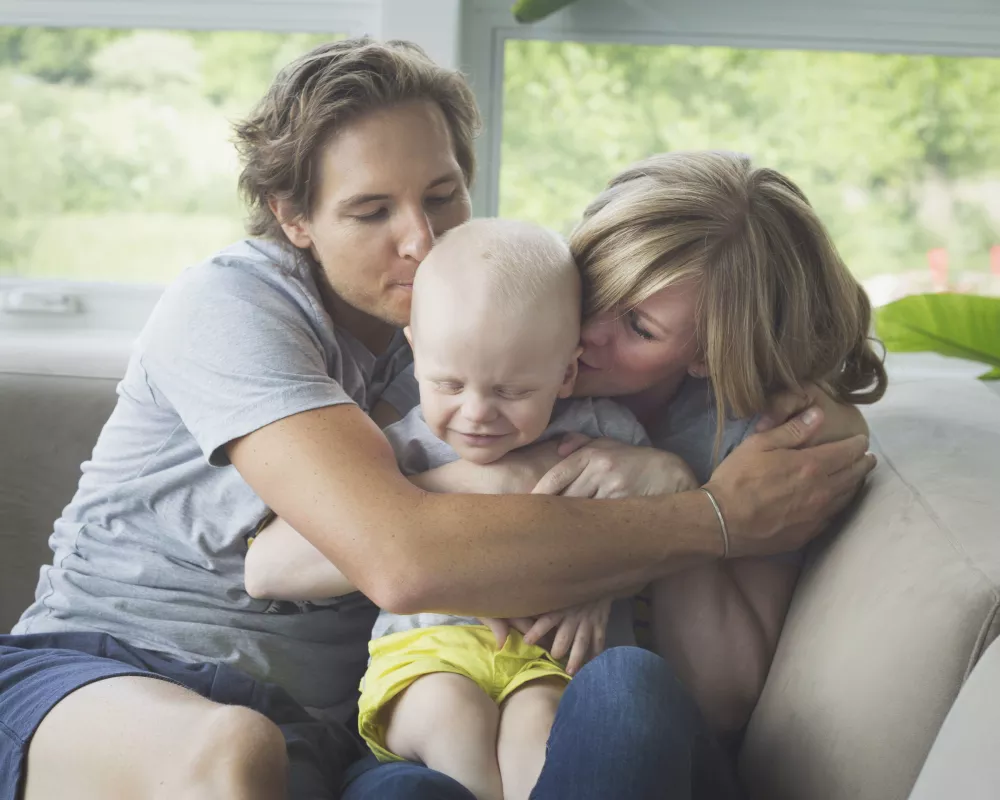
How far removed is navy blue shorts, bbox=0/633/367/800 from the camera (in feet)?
A: 3.82

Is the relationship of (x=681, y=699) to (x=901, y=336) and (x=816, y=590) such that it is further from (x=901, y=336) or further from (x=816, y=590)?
(x=901, y=336)

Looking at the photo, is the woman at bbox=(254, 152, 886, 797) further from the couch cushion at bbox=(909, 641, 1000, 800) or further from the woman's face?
the couch cushion at bbox=(909, 641, 1000, 800)

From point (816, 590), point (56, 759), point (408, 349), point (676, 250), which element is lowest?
point (56, 759)

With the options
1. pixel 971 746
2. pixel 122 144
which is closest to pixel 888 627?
pixel 971 746

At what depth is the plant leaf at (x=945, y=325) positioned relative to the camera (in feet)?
5.18

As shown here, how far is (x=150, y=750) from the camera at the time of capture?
1.09 meters

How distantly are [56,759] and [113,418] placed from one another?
525 millimetres

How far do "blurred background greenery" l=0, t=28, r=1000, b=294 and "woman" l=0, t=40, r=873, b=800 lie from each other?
0.71m

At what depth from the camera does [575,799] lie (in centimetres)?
98

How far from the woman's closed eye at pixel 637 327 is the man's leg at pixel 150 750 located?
2.05 feet

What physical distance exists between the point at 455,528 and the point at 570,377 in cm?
25

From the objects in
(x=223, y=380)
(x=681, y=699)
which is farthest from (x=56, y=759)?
(x=681, y=699)

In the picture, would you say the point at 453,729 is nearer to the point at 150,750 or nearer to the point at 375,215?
the point at 150,750

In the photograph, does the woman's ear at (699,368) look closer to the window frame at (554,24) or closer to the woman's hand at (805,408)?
the woman's hand at (805,408)
